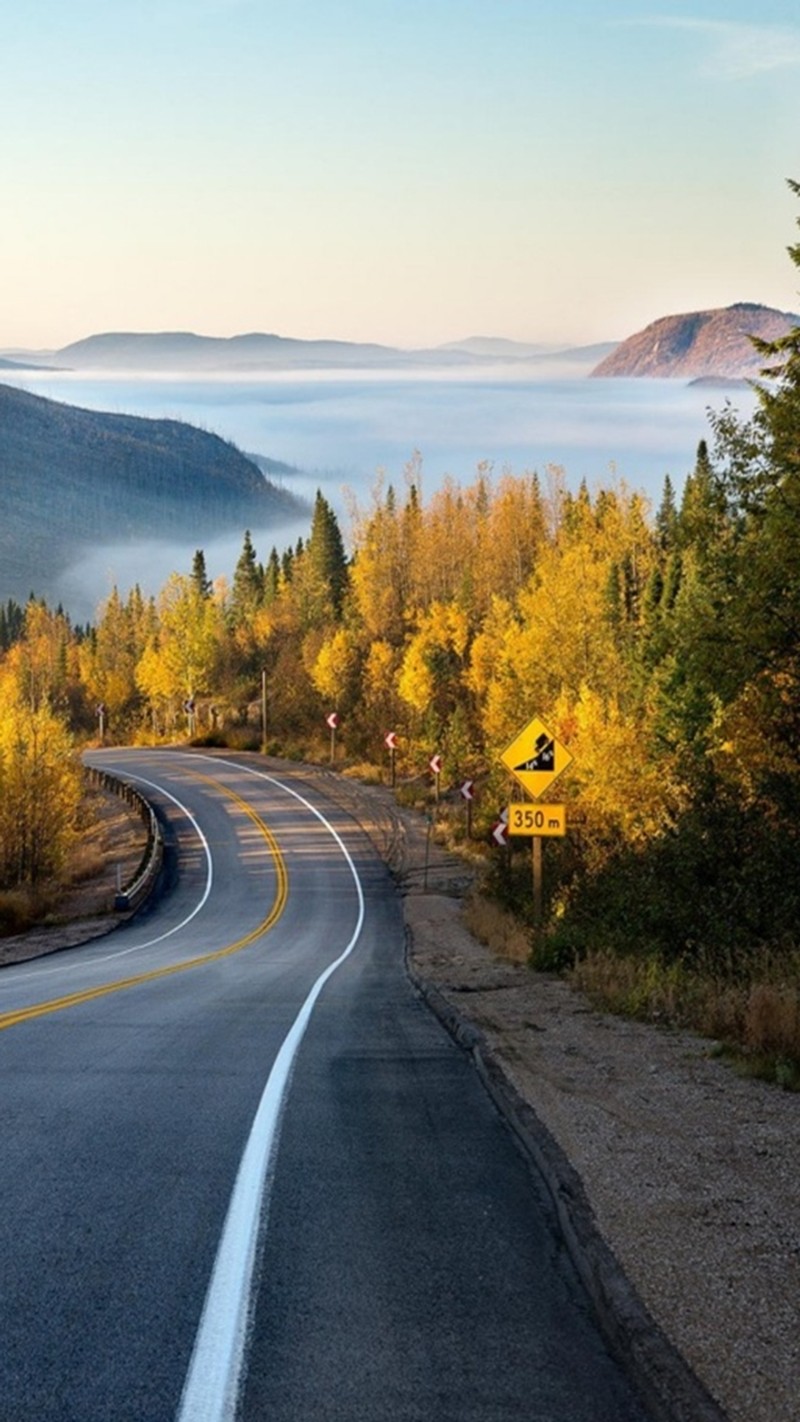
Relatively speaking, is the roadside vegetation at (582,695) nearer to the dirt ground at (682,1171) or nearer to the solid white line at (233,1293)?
the dirt ground at (682,1171)

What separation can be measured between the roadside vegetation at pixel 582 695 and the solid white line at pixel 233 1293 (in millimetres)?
3760

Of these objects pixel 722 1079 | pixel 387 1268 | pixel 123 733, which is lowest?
pixel 123 733

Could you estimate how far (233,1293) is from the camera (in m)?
4.79

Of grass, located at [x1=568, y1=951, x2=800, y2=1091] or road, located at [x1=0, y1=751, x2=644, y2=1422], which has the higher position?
road, located at [x1=0, y1=751, x2=644, y2=1422]

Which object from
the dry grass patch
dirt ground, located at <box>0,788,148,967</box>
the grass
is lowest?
dirt ground, located at <box>0,788,148,967</box>

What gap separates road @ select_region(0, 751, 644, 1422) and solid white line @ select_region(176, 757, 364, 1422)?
13 mm

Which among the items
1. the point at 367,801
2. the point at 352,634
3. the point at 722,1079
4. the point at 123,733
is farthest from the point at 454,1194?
the point at 123,733

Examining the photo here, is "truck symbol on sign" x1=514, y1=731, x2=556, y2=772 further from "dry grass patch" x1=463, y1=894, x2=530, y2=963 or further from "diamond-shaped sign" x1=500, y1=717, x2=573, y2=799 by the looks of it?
"dry grass patch" x1=463, y1=894, x2=530, y2=963

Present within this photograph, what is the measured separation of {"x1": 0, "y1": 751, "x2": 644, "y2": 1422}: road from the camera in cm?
409

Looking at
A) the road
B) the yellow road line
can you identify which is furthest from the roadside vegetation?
the yellow road line

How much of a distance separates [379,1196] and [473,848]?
161ft

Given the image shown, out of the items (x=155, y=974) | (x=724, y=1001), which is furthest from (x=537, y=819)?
(x=724, y=1001)

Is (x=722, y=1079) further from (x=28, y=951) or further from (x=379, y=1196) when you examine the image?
(x=28, y=951)

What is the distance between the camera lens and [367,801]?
72938mm
